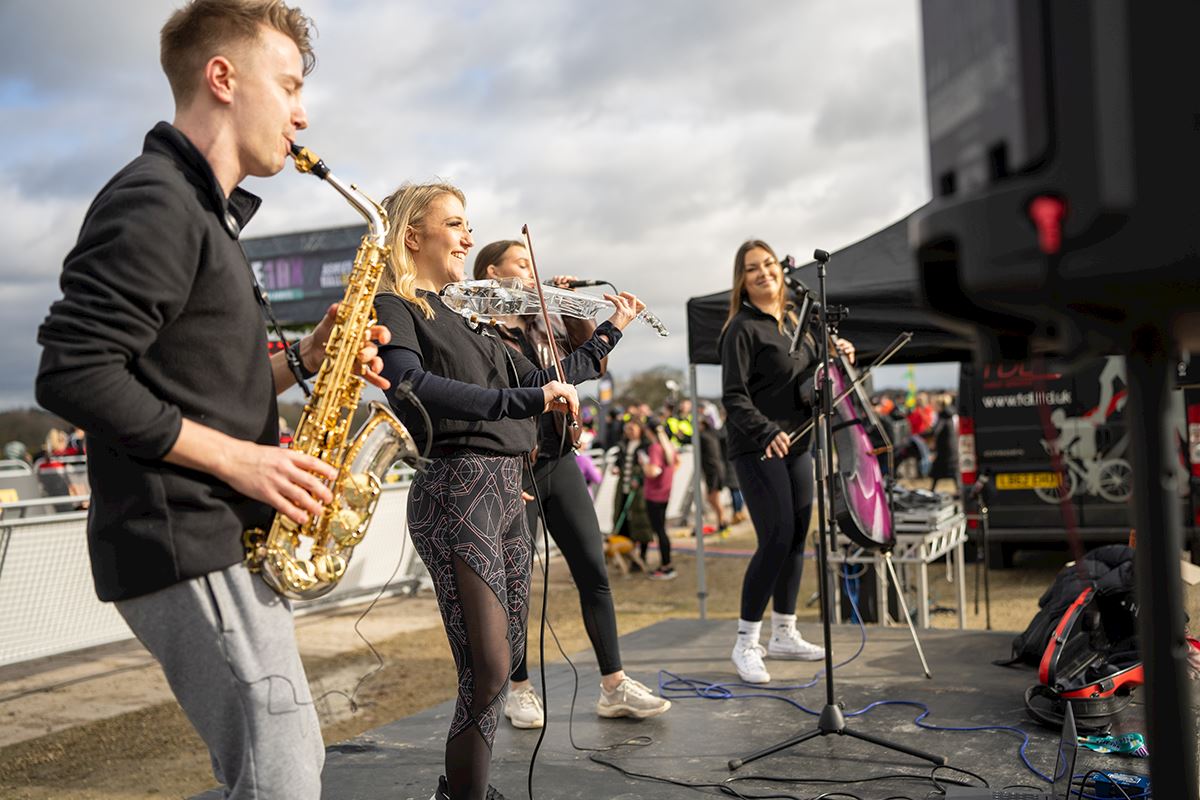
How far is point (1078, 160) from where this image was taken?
0.84 m

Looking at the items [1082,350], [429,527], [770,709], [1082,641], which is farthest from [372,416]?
[1082,641]

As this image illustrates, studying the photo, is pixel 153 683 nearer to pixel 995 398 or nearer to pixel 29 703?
pixel 29 703

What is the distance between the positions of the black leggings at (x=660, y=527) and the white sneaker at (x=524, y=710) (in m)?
7.29

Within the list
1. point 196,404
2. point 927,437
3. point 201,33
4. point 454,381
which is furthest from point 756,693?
point 927,437

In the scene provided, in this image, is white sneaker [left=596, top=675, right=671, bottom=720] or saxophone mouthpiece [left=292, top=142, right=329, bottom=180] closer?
saxophone mouthpiece [left=292, top=142, right=329, bottom=180]

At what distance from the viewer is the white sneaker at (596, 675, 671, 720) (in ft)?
13.8

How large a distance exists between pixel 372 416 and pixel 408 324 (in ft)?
1.72

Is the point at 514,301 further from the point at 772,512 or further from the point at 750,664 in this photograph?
the point at 750,664

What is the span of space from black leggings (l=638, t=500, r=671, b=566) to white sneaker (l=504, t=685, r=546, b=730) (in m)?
7.29

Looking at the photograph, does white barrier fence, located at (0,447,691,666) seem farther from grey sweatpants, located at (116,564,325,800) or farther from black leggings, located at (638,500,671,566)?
black leggings, located at (638,500,671,566)

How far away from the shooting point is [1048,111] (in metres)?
0.85

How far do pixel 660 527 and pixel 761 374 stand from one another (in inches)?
271

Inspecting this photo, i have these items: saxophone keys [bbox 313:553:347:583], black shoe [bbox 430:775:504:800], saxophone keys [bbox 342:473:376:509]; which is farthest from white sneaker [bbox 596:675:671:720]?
saxophone keys [bbox 313:553:347:583]

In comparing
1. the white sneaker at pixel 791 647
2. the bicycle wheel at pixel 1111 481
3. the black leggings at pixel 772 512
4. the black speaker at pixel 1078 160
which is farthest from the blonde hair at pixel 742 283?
the bicycle wheel at pixel 1111 481
